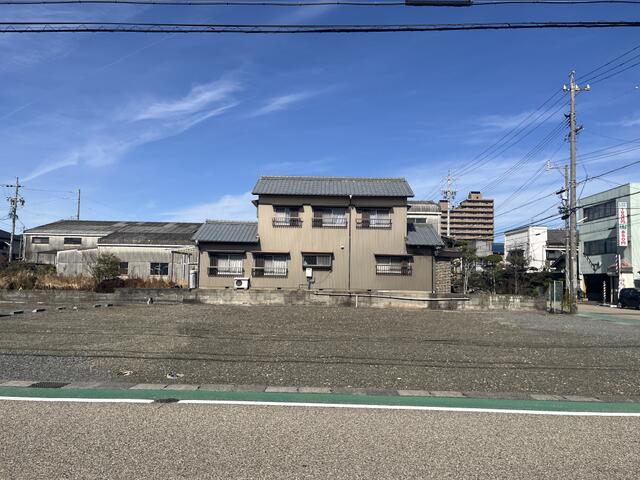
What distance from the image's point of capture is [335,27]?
7.00 m

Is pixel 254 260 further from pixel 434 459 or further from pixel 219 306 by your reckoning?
pixel 434 459

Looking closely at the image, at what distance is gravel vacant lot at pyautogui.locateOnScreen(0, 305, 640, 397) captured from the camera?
23.3 feet

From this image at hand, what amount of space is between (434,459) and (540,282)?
36663mm

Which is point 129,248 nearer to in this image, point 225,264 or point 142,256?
point 142,256

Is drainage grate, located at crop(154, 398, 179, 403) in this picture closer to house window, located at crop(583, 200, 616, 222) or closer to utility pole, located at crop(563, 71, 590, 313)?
utility pole, located at crop(563, 71, 590, 313)

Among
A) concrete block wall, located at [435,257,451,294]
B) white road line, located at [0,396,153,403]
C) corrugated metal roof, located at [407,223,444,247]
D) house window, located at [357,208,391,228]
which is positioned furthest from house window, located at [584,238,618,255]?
white road line, located at [0,396,153,403]

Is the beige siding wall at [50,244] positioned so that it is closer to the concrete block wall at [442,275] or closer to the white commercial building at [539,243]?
the concrete block wall at [442,275]

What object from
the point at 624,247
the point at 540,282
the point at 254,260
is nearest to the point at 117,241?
the point at 254,260

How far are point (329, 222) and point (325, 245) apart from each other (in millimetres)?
1439

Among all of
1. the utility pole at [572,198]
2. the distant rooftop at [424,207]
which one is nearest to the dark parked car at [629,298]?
the utility pole at [572,198]

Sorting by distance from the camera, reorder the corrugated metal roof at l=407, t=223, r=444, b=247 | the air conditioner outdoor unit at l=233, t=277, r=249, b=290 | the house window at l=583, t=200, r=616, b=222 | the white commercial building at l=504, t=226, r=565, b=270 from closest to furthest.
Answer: the air conditioner outdoor unit at l=233, t=277, r=249, b=290 → the corrugated metal roof at l=407, t=223, r=444, b=247 → the house window at l=583, t=200, r=616, b=222 → the white commercial building at l=504, t=226, r=565, b=270

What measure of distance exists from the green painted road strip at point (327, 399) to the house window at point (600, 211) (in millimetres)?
43197

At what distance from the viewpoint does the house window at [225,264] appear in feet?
89.0

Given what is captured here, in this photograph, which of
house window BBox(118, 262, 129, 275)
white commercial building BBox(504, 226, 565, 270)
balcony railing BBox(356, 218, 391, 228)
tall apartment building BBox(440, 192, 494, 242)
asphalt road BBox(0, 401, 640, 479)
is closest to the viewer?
asphalt road BBox(0, 401, 640, 479)
